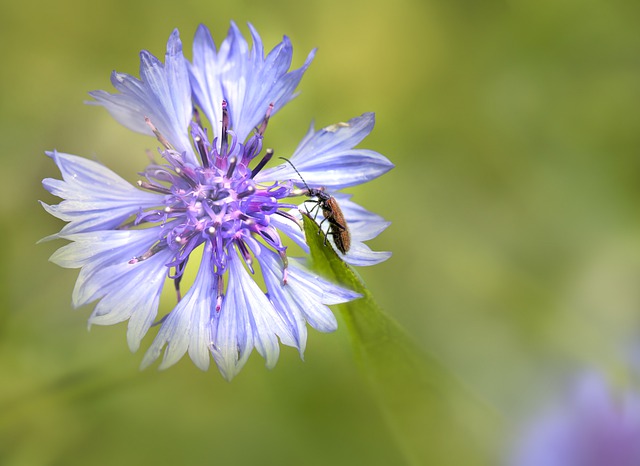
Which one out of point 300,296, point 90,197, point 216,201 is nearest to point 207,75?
point 216,201

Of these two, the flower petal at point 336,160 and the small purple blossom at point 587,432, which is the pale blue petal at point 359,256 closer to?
the flower petal at point 336,160

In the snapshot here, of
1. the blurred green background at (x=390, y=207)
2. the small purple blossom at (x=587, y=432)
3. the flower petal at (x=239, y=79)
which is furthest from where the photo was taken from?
the blurred green background at (x=390, y=207)

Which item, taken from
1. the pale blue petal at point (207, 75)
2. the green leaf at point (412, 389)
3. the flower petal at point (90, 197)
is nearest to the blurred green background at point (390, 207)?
the green leaf at point (412, 389)

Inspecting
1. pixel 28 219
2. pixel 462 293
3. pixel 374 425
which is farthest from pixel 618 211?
pixel 28 219

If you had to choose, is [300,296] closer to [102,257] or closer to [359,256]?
[359,256]

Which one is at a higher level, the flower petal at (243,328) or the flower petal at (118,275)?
the flower petal at (118,275)

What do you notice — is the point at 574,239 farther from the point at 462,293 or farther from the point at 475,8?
the point at 475,8

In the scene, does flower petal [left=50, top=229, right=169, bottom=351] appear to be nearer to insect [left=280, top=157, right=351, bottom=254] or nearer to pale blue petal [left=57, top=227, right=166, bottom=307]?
pale blue petal [left=57, top=227, right=166, bottom=307]
